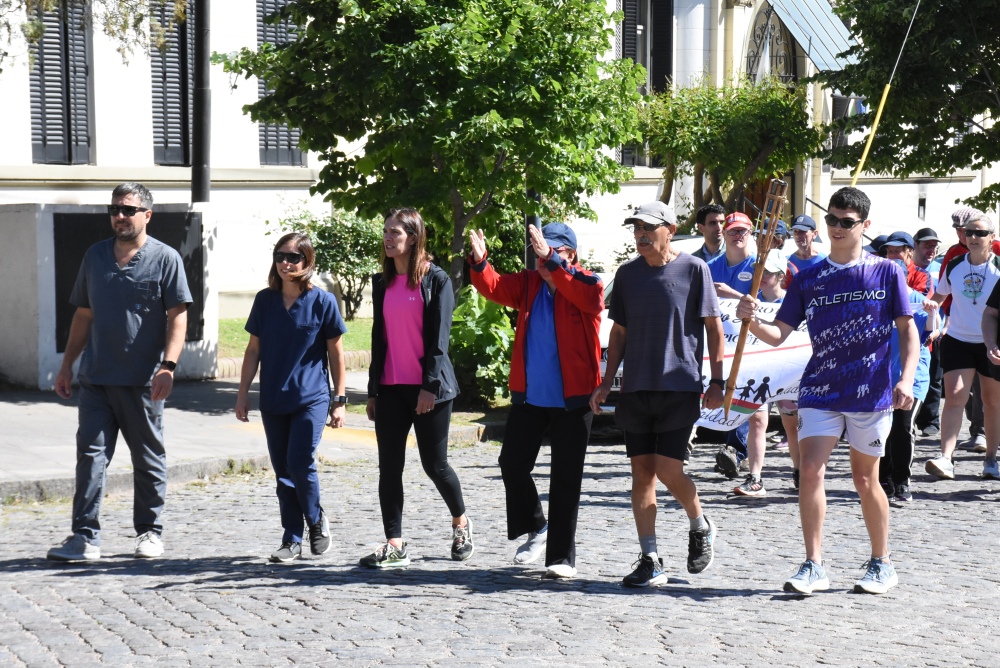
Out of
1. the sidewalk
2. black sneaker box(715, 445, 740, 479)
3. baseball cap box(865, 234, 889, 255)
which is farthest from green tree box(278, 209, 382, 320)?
black sneaker box(715, 445, 740, 479)

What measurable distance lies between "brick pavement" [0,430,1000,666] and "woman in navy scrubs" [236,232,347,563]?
0.30 m

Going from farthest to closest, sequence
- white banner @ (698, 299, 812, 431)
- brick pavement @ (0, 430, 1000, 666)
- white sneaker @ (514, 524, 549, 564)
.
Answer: white banner @ (698, 299, 812, 431) → white sneaker @ (514, 524, 549, 564) → brick pavement @ (0, 430, 1000, 666)

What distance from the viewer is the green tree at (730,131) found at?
24281mm

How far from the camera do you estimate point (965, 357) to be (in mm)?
10398

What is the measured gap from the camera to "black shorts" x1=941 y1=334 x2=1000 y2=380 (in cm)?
1031

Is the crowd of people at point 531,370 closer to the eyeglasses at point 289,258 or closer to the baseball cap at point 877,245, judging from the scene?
the eyeglasses at point 289,258

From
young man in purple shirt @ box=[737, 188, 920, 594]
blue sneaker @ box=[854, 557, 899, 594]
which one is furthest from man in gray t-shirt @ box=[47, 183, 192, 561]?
blue sneaker @ box=[854, 557, 899, 594]

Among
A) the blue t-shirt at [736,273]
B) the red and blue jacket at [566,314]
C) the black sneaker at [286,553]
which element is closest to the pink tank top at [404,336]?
the red and blue jacket at [566,314]

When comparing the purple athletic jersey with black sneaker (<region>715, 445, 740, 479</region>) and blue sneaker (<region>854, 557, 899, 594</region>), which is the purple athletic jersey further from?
black sneaker (<region>715, 445, 740, 479</region>)

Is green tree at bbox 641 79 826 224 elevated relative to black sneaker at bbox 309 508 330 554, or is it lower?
elevated

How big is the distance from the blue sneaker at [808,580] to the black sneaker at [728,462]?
11.2ft

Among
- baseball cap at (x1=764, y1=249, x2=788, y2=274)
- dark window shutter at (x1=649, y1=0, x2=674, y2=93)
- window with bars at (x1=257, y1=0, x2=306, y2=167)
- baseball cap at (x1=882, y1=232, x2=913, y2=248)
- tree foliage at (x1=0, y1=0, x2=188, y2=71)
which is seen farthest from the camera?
dark window shutter at (x1=649, y1=0, x2=674, y2=93)

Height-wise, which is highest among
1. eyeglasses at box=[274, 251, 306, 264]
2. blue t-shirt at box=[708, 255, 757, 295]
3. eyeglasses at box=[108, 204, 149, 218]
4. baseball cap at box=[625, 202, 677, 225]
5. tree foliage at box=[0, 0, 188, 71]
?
tree foliage at box=[0, 0, 188, 71]

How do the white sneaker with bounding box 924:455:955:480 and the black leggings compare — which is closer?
the black leggings
